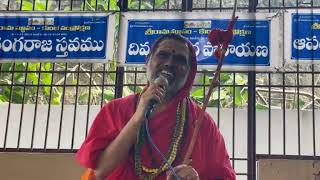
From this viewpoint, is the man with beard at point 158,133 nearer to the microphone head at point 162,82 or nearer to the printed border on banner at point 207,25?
the microphone head at point 162,82

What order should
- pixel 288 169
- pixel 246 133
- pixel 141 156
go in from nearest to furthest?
1. pixel 141 156
2. pixel 288 169
3. pixel 246 133

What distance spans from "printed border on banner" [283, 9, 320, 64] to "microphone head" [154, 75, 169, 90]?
121 inches

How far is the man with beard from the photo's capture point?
1664 mm

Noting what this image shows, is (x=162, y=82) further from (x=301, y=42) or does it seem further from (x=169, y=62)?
(x=301, y=42)

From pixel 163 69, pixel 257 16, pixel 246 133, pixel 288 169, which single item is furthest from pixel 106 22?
pixel 163 69

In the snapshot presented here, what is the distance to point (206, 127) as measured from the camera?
1824 mm

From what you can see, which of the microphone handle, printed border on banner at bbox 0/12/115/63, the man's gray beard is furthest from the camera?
Result: printed border on banner at bbox 0/12/115/63

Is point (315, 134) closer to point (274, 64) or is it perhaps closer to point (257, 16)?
point (274, 64)

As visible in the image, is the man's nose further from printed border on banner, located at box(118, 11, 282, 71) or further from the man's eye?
printed border on banner, located at box(118, 11, 282, 71)

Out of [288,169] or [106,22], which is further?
[106,22]

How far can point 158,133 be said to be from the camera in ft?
5.78

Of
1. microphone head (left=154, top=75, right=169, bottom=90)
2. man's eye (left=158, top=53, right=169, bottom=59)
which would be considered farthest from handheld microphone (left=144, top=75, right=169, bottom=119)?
man's eye (left=158, top=53, right=169, bottom=59)

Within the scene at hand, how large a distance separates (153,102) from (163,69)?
212 millimetres

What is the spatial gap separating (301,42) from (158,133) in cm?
319
